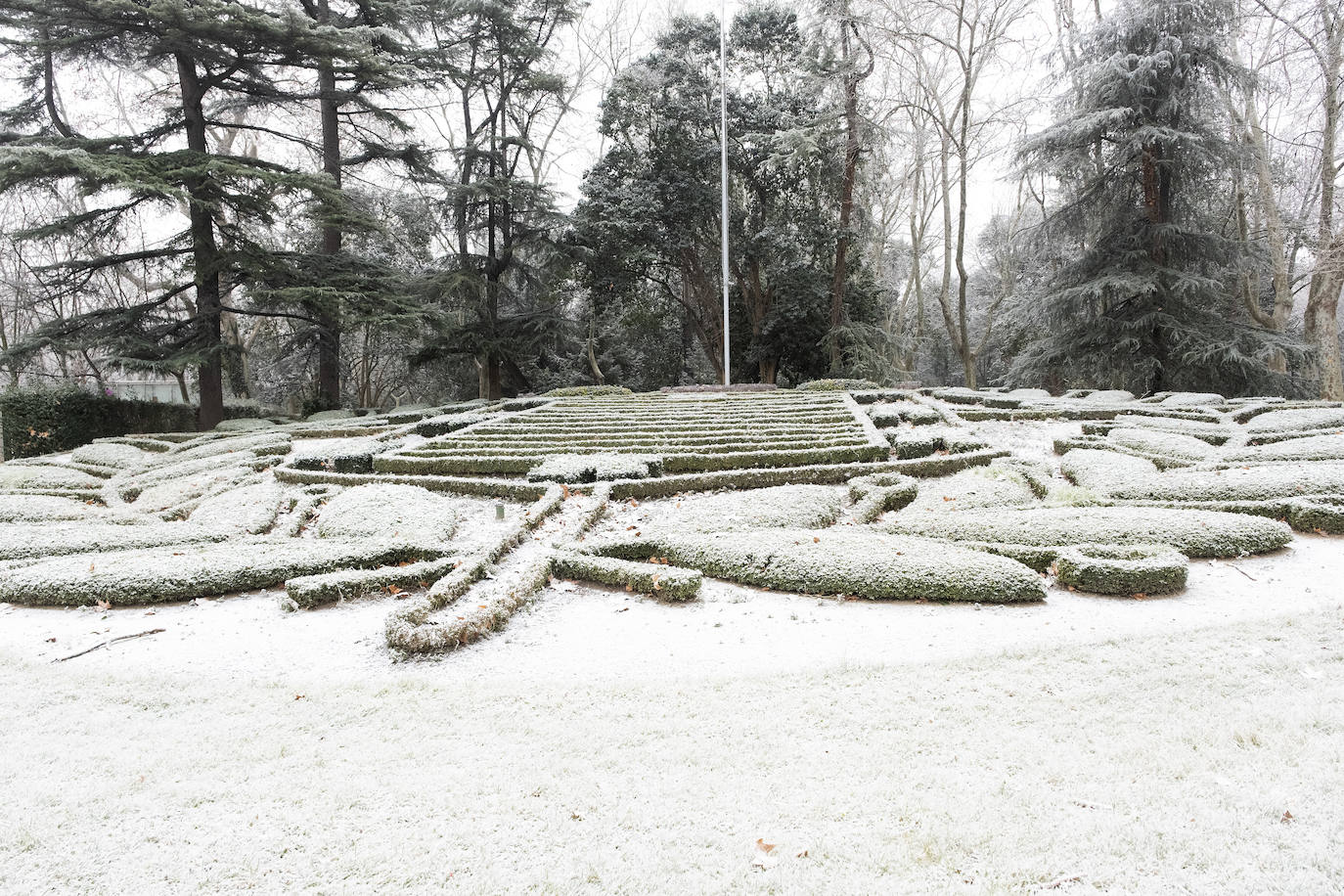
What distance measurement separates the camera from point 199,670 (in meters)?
2.80

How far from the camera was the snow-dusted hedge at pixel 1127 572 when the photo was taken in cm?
320

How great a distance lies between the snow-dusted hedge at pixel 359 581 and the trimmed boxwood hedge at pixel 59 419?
31.7 ft

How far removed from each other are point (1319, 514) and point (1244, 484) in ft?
1.52

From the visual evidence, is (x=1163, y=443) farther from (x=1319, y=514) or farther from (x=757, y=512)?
(x=757, y=512)

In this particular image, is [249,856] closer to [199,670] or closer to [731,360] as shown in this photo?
[199,670]

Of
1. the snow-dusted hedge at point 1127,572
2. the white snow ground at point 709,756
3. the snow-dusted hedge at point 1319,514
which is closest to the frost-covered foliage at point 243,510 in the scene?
the white snow ground at point 709,756

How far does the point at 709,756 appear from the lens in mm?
2113

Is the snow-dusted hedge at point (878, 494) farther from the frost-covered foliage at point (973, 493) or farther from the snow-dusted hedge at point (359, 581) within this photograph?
the snow-dusted hedge at point (359, 581)

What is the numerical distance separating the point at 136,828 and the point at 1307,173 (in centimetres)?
2226

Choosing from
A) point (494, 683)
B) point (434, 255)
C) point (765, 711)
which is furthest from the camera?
point (434, 255)

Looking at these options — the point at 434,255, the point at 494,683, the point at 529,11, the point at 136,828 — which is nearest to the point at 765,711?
the point at 494,683

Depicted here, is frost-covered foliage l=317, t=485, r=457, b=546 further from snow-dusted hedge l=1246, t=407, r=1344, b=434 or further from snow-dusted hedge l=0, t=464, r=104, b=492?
snow-dusted hedge l=1246, t=407, r=1344, b=434

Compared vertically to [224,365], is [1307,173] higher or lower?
higher

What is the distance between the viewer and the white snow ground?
5.48 feet
